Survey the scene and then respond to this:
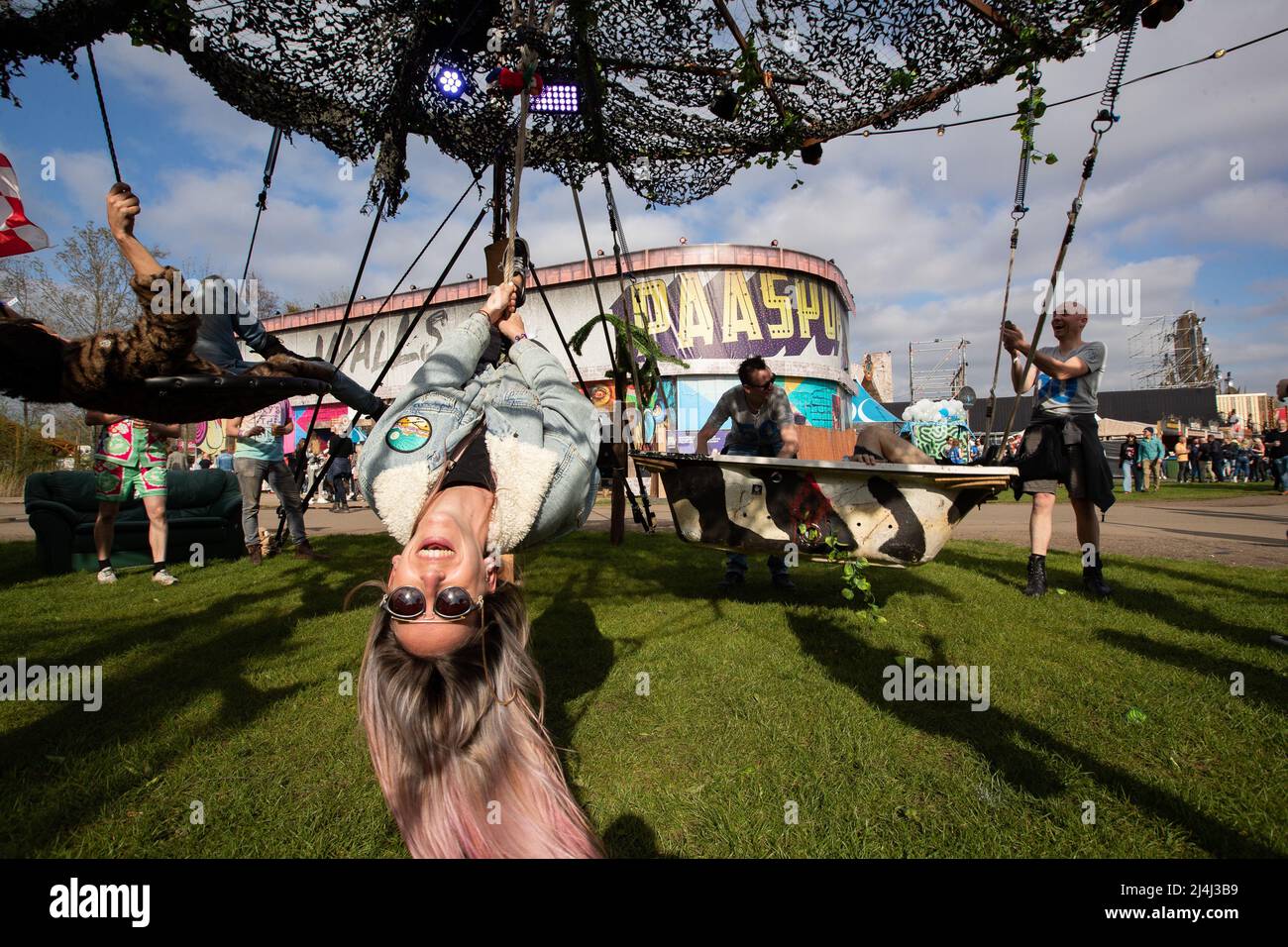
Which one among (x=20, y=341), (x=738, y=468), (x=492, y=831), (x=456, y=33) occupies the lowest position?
(x=492, y=831)

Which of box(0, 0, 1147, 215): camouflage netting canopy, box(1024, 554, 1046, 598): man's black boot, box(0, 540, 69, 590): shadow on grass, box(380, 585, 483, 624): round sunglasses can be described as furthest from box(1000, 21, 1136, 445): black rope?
box(0, 540, 69, 590): shadow on grass

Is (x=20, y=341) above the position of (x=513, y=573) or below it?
above

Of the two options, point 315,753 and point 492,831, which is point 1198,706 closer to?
point 492,831

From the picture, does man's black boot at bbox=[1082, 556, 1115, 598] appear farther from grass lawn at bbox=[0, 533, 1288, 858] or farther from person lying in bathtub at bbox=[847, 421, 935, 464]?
person lying in bathtub at bbox=[847, 421, 935, 464]

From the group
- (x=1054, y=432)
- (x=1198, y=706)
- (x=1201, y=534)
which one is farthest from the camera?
(x=1201, y=534)

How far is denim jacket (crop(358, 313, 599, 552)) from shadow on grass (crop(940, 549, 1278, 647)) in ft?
14.0

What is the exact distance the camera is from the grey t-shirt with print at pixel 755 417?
5434 millimetres

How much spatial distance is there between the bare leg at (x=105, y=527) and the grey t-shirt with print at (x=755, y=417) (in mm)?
6082

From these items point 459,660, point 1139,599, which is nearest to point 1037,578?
point 1139,599

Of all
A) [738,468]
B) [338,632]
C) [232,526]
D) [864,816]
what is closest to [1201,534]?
[738,468]

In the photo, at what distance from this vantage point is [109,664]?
3.72 metres

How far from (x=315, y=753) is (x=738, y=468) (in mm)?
2604

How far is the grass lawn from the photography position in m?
2.09

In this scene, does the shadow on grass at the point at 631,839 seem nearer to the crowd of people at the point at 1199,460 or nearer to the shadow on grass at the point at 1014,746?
the shadow on grass at the point at 1014,746
